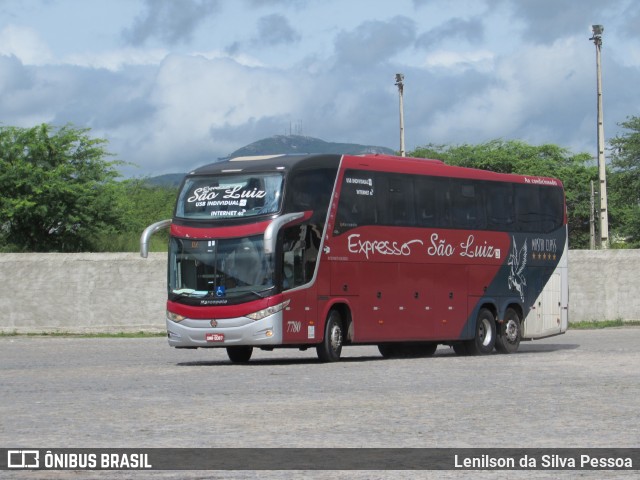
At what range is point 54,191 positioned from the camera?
50.3 m

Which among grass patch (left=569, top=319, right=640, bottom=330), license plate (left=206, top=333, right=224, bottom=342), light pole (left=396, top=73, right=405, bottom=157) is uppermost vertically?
light pole (left=396, top=73, right=405, bottom=157)

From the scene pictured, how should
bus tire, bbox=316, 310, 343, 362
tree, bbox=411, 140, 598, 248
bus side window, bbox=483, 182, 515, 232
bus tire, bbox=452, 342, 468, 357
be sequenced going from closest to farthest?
1. bus tire, bbox=316, 310, 343, 362
2. bus side window, bbox=483, 182, 515, 232
3. bus tire, bbox=452, 342, 468, 357
4. tree, bbox=411, 140, 598, 248

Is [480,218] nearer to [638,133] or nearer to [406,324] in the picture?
[406,324]

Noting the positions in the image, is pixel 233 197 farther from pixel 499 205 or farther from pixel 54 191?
pixel 54 191

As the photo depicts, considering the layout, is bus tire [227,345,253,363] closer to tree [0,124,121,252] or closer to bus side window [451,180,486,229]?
bus side window [451,180,486,229]

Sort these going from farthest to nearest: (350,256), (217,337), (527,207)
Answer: (527,207) < (350,256) < (217,337)

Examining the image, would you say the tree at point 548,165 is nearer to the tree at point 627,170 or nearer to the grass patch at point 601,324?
the tree at point 627,170

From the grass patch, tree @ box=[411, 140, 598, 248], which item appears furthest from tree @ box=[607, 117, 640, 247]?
the grass patch

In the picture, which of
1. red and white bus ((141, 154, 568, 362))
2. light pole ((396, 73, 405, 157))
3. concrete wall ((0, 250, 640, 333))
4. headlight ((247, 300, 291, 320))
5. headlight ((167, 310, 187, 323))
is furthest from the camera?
light pole ((396, 73, 405, 157))

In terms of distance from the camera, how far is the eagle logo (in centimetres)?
3148

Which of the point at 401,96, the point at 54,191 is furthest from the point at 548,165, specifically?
the point at 54,191

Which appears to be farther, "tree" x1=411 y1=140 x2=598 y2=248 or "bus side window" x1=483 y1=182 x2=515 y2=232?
"tree" x1=411 y1=140 x2=598 y2=248

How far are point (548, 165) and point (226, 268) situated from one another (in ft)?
288

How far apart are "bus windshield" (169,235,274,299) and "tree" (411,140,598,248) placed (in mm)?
79126
